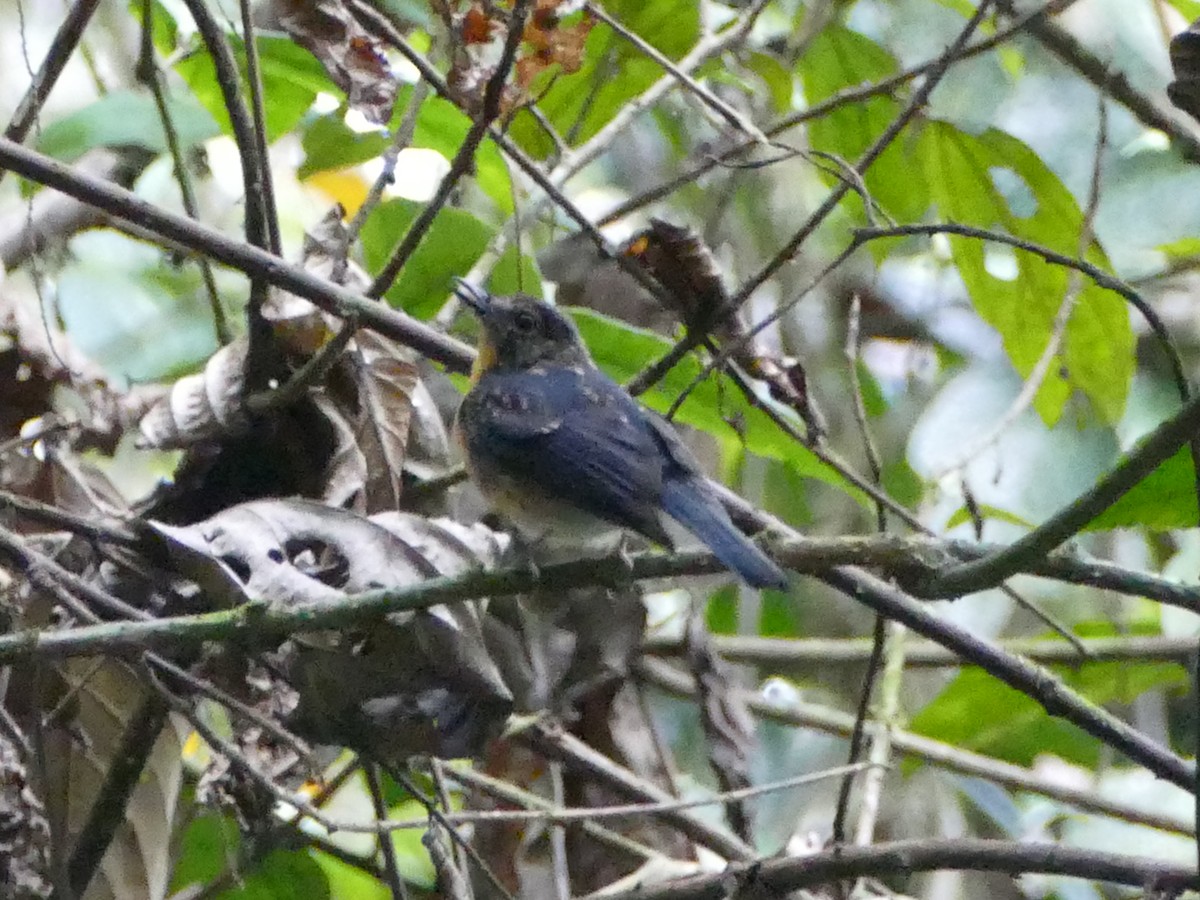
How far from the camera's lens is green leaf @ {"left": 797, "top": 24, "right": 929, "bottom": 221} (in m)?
3.93

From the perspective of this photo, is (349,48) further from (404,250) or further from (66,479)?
(66,479)

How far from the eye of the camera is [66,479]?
10.1 feet

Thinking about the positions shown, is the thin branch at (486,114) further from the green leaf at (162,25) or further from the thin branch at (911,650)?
the thin branch at (911,650)

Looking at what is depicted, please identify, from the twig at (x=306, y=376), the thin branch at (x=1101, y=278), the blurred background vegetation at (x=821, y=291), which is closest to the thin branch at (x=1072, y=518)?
the thin branch at (x=1101, y=278)

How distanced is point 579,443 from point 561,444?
0.18 feet

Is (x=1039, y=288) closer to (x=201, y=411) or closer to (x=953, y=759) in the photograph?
(x=953, y=759)

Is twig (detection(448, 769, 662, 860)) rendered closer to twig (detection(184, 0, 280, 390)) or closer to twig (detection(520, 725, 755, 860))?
twig (detection(520, 725, 755, 860))

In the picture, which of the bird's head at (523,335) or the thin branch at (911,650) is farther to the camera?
the thin branch at (911,650)

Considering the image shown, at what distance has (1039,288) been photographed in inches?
136

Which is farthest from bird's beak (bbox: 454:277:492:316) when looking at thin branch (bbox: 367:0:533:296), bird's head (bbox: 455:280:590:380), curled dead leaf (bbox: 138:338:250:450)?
thin branch (bbox: 367:0:533:296)

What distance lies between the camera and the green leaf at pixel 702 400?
10.0ft

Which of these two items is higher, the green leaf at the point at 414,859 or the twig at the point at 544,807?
the twig at the point at 544,807

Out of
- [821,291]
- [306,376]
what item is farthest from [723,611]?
[306,376]

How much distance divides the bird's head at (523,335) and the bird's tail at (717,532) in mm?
610
